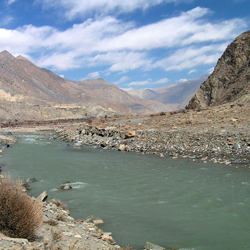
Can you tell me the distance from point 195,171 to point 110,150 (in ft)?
28.6

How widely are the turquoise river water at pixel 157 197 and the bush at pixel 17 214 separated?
2207 millimetres

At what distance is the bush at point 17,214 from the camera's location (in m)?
4.58

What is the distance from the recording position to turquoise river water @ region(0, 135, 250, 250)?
6438 millimetres

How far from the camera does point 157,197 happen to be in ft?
30.0

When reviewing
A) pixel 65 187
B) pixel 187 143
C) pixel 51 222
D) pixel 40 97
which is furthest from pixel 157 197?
pixel 40 97

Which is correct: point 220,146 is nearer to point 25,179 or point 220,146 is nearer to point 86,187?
point 86,187

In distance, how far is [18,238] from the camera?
446 centimetres

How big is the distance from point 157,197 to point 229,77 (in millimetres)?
30196

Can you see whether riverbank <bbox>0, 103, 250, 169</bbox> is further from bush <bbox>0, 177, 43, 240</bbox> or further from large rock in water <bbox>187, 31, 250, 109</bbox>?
bush <bbox>0, 177, 43, 240</bbox>

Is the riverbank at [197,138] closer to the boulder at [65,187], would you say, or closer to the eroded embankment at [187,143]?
the eroded embankment at [187,143]

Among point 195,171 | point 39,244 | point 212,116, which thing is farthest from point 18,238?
point 212,116

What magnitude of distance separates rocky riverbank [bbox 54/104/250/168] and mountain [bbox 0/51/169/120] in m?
55.2

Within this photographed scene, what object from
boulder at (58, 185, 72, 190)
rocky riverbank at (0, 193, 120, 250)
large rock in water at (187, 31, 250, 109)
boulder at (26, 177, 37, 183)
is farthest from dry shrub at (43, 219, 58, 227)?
large rock in water at (187, 31, 250, 109)

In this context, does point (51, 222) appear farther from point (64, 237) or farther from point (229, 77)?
point (229, 77)
